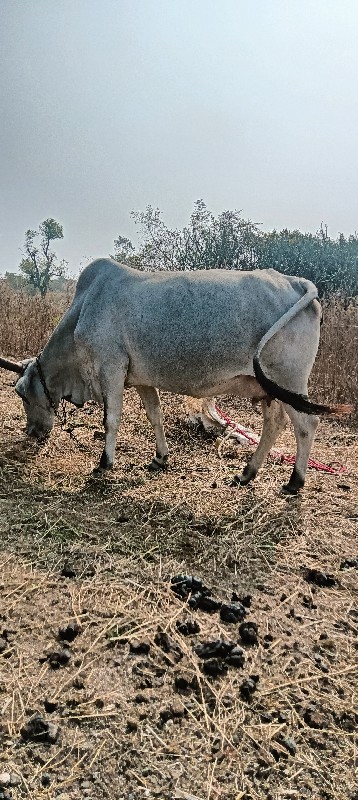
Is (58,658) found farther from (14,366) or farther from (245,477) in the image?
(14,366)

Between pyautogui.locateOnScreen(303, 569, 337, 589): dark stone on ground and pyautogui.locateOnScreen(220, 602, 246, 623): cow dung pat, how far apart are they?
679mm

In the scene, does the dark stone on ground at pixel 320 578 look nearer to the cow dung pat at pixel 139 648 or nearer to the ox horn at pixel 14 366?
the cow dung pat at pixel 139 648

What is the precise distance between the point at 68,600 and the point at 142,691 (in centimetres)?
83

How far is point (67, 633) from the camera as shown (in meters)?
2.85

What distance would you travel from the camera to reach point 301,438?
4.95 m

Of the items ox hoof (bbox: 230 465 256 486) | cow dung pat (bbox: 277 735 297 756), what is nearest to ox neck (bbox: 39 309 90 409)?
ox hoof (bbox: 230 465 256 486)

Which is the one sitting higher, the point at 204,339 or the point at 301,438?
the point at 204,339

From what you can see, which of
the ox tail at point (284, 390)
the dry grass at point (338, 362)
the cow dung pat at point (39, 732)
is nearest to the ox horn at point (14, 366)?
the ox tail at point (284, 390)

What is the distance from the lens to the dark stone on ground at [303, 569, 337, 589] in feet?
12.0

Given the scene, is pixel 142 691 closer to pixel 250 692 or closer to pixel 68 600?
pixel 250 692

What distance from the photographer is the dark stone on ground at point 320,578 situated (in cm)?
366

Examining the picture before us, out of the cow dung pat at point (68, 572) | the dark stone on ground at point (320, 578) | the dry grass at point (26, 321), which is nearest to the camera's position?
the cow dung pat at point (68, 572)

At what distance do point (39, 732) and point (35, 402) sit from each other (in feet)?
13.3

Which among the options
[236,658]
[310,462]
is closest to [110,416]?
[310,462]
